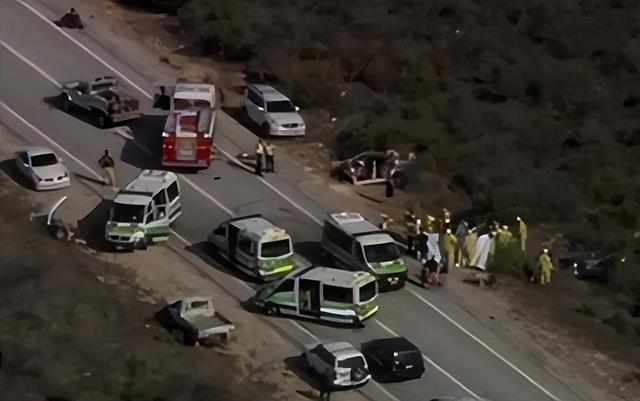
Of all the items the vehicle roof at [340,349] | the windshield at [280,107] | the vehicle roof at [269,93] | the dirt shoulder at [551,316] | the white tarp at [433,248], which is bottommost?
the dirt shoulder at [551,316]

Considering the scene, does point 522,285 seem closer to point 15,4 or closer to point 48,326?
point 48,326

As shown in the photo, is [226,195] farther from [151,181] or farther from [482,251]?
[482,251]

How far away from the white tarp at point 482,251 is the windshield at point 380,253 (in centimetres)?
331

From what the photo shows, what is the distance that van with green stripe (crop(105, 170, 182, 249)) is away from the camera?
35875 mm

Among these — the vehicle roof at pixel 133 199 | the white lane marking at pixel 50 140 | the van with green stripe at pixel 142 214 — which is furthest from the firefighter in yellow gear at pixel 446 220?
the white lane marking at pixel 50 140

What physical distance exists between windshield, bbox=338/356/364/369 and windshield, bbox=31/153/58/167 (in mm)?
13129

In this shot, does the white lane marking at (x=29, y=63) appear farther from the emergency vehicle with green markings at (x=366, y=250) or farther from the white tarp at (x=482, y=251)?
the white tarp at (x=482, y=251)

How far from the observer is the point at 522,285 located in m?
38.3

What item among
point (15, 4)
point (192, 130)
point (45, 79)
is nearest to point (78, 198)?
point (192, 130)

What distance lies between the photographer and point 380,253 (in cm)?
3575

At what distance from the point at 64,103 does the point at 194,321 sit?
15085 mm

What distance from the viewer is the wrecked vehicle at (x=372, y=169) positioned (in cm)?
4341

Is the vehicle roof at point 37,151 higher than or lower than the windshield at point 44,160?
higher

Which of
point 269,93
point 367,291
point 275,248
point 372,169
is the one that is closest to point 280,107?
point 269,93
